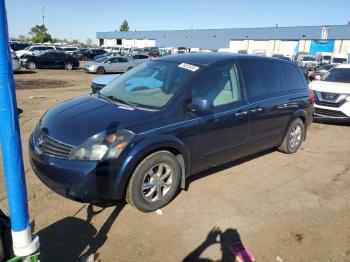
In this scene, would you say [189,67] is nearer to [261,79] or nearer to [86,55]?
[261,79]

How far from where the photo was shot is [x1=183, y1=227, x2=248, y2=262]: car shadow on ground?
3.14m

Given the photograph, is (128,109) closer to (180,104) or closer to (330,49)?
(180,104)

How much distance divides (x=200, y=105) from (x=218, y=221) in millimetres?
1341

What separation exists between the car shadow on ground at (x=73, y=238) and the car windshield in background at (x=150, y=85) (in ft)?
4.73

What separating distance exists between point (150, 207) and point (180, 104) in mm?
1260

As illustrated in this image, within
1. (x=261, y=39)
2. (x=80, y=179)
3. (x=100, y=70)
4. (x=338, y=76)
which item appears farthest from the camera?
(x=261, y=39)

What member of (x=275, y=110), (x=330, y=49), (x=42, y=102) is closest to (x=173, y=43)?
(x=330, y=49)

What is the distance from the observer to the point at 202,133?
4.21 metres

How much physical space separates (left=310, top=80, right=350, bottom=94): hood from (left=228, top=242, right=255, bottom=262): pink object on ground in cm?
681

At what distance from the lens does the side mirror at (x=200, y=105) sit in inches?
156

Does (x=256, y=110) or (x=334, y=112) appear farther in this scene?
(x=334, y=112)

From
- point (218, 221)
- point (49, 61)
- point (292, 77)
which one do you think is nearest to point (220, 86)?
point (218, 221)

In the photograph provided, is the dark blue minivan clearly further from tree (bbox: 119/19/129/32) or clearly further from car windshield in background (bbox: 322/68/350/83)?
tree (bbox: 119/19/129/32)

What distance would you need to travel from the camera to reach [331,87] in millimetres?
8969
